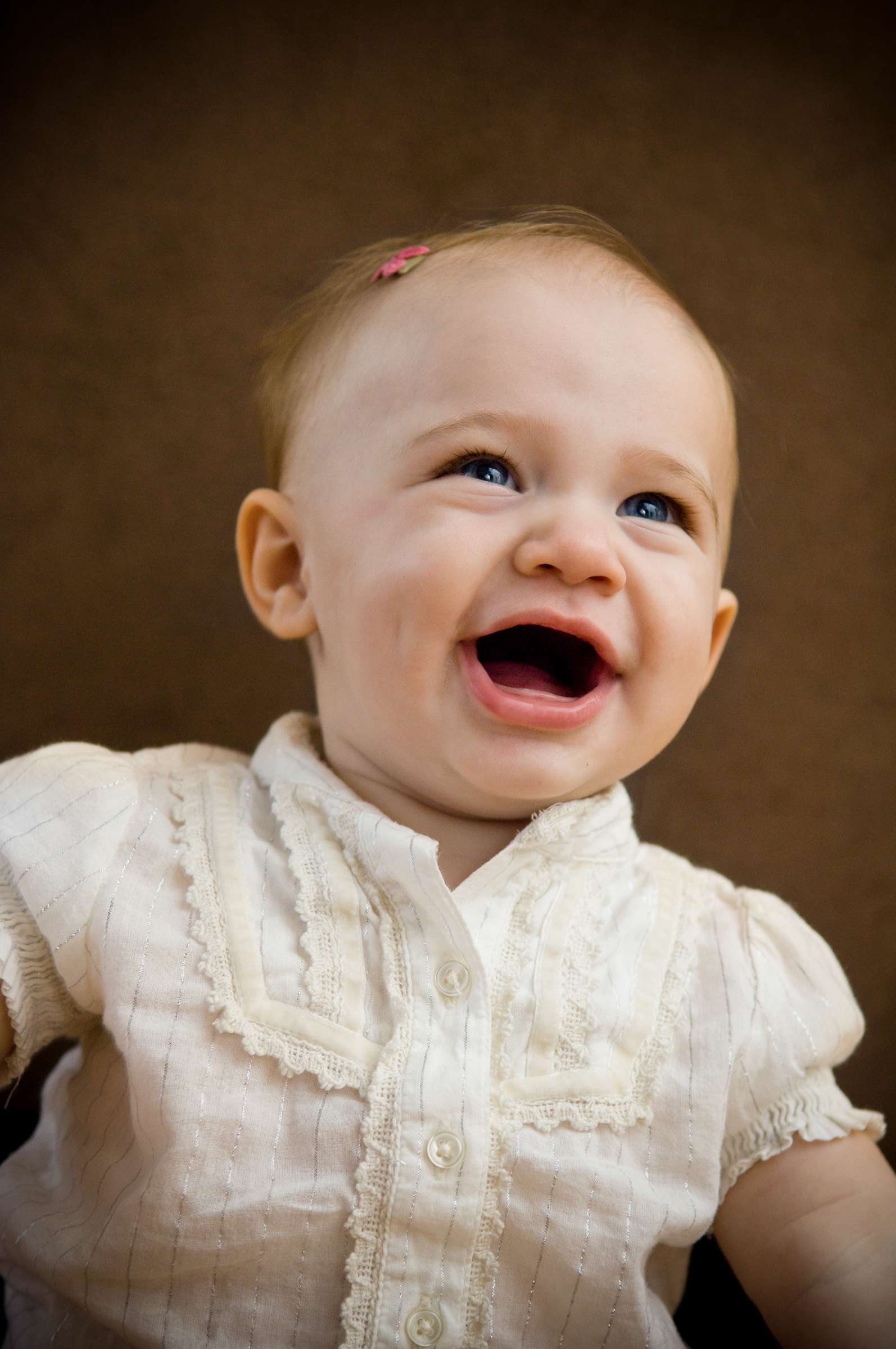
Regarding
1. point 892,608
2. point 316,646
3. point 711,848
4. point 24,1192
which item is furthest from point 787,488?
point 24,1192

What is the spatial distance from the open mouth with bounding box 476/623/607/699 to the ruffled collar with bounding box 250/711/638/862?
0.09 meters

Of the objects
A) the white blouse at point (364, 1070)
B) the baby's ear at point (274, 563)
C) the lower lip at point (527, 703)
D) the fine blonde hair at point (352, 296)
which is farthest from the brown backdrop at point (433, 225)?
the lower lip at point (527, 703)

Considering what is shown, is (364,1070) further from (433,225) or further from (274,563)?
(433,225)

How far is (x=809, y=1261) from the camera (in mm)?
743

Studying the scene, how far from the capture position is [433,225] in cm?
112

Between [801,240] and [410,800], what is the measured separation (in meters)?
0.73

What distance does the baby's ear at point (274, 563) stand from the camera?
89cm

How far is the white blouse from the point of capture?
2.20 ft

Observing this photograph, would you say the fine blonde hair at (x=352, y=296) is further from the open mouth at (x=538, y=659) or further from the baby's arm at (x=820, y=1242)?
the baby's arm at (x=820, y=1242)

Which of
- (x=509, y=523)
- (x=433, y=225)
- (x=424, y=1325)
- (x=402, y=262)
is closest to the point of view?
(x=424, y=1325)

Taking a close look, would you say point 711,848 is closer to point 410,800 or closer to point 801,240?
point 410,800

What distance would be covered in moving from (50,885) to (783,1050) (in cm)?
52

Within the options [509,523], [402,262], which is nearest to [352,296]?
[402,262]

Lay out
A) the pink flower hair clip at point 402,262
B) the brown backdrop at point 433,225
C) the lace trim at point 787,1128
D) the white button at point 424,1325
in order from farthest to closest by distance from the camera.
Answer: the brown backdrop at point 433,225 → the pink flower hair clip at point 402,262 → the lace trim at point 787,1128 → the white button at point 424,1325
